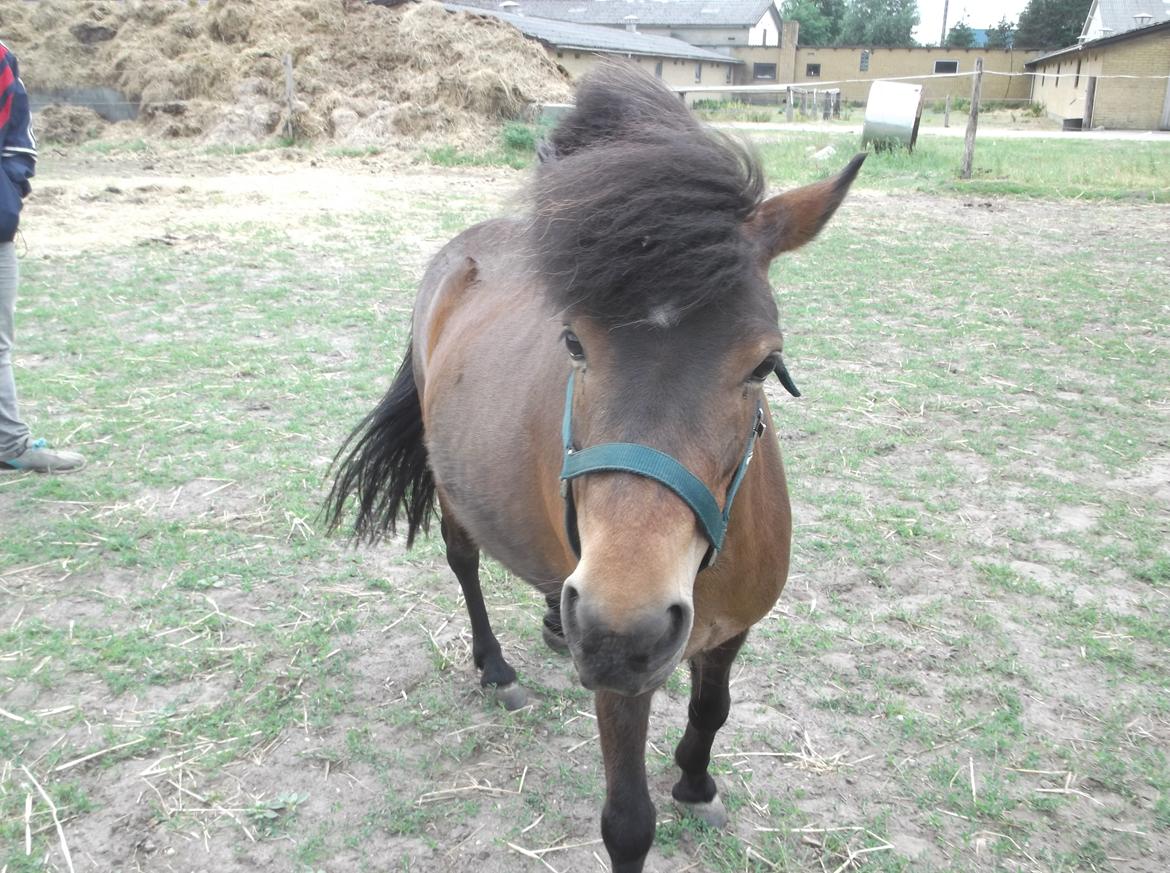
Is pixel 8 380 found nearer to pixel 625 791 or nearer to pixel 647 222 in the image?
pixel 625 791

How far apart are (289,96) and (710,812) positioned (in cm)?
1835

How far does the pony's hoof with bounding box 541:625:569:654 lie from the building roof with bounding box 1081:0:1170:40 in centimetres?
4925

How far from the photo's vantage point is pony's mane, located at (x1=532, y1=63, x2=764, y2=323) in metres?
1.58

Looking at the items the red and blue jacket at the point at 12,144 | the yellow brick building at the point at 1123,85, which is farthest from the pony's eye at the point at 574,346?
the yellow brick building at the point at 1123,85

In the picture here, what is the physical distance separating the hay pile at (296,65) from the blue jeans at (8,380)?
13509mm

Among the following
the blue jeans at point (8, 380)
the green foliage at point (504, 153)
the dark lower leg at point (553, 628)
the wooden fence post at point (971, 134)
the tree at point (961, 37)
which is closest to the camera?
the dark lower leg at point (553, 628)

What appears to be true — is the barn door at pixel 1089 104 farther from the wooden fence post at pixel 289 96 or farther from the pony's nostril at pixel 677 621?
the pony's nostril at pixel 677 621

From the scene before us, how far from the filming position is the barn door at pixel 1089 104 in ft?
93.6

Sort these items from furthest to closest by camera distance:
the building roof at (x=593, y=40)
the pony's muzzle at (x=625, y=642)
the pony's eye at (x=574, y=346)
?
the building roof at (x=593, y=40), the pony's eye at (x=574, y=346), the pony's muzzle at (x=625, y=642)

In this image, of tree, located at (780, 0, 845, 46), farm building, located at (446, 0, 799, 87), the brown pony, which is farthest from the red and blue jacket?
tree, located at (780, 0, 845, 46)

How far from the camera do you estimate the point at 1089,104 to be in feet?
94.5

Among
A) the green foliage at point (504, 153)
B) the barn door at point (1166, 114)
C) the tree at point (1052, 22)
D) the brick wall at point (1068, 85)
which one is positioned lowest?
the green foliage at point (504, 153)

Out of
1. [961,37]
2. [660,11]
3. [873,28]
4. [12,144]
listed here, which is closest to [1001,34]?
[961,37]

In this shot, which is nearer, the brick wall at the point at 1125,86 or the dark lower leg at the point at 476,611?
the dark lower leg at the point at 476,611
